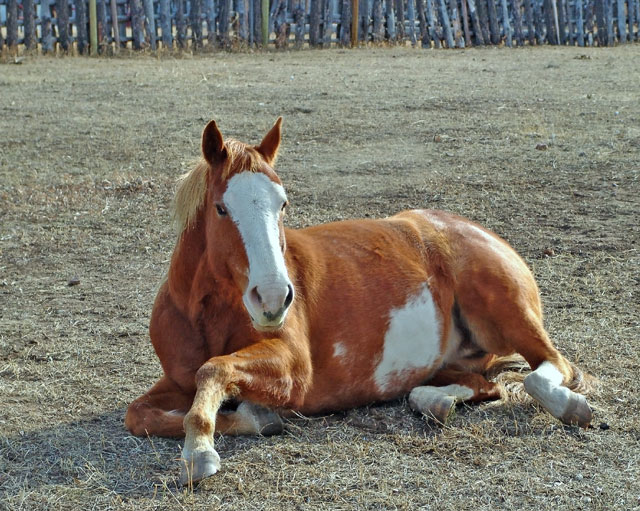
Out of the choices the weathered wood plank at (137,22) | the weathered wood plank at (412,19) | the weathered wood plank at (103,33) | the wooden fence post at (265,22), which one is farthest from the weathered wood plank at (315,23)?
the weathered wood plank at (103,33)

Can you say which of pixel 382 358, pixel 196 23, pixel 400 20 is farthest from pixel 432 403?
pixel 400 20

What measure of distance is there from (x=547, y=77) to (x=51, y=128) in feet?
26.2

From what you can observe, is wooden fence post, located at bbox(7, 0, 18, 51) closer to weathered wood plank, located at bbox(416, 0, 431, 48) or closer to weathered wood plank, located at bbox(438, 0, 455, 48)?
weathered wood plank, located at bbox(416, 0, 431, 48)

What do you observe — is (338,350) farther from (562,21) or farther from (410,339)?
(562,21)

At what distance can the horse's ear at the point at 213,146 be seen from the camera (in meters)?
3.83

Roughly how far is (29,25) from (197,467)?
14.6 m

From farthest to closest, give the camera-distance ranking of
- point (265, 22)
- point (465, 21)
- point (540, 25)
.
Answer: point (540, 25), point (465, 21), point (265, 22)

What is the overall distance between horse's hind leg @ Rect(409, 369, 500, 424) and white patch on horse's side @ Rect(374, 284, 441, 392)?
130 mm

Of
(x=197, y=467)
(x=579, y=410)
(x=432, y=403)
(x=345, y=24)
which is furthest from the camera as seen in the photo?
(x=345, y=24)

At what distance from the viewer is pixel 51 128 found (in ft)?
34.9

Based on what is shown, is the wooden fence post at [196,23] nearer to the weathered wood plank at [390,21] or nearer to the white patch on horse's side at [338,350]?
the weathered wood plank at [390,21]

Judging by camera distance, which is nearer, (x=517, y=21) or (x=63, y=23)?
(x=63, y=23)

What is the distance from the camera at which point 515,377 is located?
180 inches

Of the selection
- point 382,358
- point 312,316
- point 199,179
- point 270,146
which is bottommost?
point 382,358
